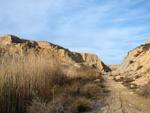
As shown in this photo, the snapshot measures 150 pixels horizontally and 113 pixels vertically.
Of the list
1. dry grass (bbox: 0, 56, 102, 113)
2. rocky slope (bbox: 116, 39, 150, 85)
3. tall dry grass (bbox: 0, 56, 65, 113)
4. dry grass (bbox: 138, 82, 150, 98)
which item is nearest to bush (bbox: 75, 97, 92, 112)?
dry grass (bbox: 0, 56, 102, 113)

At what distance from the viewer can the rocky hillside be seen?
4596 millimetres

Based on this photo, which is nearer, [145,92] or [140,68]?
[145,92]

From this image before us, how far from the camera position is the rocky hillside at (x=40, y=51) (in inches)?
181

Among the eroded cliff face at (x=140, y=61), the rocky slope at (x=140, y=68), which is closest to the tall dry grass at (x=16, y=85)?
the rocky slope at (x=140, y=68)

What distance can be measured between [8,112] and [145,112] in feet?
12.9

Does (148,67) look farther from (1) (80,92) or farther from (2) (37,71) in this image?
(2) (37,71)

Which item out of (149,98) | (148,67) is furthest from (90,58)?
(149,98)

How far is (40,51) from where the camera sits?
6770 mm

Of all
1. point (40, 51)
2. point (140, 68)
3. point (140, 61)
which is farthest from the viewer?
point (140, 61)

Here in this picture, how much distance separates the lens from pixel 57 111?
3527mm

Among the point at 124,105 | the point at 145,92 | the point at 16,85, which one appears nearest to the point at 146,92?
the point at 145,92

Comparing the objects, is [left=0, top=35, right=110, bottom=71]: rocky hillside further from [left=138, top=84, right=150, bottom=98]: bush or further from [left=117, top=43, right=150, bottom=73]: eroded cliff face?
[left=117, top=43, right=150, bottom=73]: eroded cliff face

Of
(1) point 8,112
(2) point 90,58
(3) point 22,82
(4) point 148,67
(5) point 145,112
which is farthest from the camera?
(2) point 90,58

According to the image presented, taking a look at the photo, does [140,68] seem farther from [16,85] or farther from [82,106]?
[16,85]
